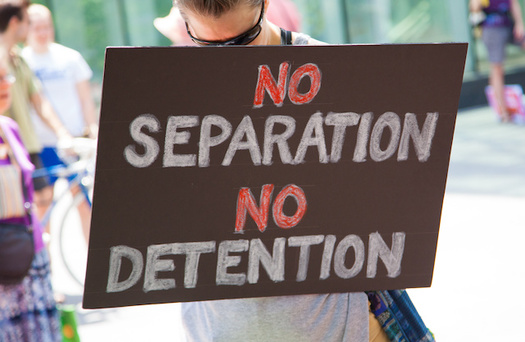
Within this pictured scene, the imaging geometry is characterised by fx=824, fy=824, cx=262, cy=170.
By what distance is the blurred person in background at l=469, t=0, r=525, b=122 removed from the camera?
9.14 metres

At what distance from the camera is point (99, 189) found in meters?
1.61

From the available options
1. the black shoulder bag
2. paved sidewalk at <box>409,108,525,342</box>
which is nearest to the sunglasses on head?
the black shoulder bag

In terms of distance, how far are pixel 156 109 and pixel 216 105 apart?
0.39 ft

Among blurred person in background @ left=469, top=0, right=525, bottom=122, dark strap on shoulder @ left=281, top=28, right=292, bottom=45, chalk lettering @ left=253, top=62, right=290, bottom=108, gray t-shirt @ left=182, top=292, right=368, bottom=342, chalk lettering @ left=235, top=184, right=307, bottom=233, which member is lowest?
gray t-shirt @ left=182, top=292, right=368, bottom=342

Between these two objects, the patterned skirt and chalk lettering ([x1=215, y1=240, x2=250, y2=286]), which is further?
the patterned skirt

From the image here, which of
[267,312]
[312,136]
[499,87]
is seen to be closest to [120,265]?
[267,312]

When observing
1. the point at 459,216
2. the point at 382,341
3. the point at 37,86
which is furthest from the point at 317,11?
the point at 382,341

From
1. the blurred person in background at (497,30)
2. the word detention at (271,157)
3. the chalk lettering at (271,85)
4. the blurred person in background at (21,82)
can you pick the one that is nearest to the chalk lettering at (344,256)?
the word detention at (271,157)

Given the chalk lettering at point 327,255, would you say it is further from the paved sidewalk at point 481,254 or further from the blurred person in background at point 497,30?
the blurred person in background at point 497,30

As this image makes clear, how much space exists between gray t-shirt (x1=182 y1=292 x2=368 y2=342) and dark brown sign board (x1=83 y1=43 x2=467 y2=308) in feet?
0.15

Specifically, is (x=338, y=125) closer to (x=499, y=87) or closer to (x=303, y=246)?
(x=303, y=246)

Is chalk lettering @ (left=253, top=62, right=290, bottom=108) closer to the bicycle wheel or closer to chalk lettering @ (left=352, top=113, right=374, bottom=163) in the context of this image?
chalk lettering @ (left=352, top=113, right=374, bottom=163)

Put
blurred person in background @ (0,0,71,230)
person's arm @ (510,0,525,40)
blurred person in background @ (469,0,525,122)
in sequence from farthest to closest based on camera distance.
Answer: blurred person in background @ (469,0,525,122), person's arm @ (510,0,525,40), blurred person in background @ (0,0,71,230)

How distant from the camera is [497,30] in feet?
30.3
